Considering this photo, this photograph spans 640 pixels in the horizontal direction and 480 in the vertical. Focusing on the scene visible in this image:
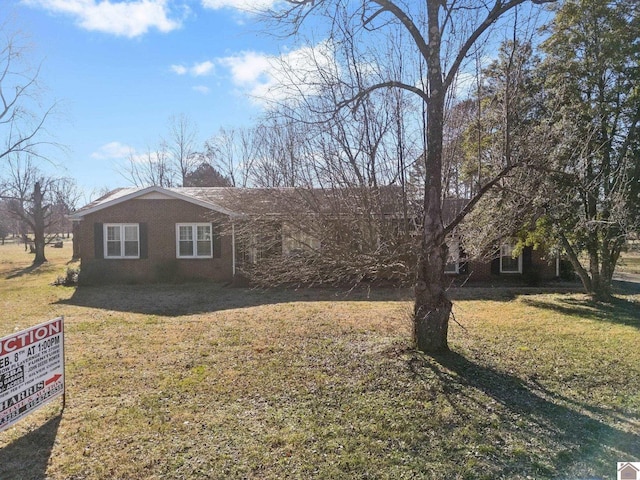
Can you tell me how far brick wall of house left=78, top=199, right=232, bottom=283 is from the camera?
16.4 metres

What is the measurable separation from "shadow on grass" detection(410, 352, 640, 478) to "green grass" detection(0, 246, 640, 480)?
0.02m

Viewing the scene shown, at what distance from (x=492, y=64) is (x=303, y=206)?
3.57 metres

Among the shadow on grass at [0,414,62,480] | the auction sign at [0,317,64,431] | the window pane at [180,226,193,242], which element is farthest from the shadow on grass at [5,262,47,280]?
the shadow on grass at [0,414,62,480]

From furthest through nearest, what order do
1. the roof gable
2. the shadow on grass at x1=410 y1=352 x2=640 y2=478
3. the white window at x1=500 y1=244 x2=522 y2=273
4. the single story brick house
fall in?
the white window at x1=500 y1=244 x2=522 y2=273, the single story brick house, the roof gable, the shadow on grass at x1=410 y1=352 x2=640 y2=478

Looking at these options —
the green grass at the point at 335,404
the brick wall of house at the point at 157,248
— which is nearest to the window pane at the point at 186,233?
the brick wall of house at the point at 157,248

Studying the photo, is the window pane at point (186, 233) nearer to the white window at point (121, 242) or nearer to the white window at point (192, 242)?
the white window at point (192, 242)

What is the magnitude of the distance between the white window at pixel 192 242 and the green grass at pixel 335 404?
24.7 feet

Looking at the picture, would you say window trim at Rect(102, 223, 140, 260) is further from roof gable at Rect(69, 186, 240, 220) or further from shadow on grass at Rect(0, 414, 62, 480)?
shadow on grass at Rect(0, 414, 62, 480)

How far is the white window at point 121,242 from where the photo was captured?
16625 millimetres

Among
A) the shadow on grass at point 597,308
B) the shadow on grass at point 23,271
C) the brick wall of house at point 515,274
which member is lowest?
the shadow on grass at point 597,308

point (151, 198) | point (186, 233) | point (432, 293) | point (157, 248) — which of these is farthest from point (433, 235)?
point (151, 198)

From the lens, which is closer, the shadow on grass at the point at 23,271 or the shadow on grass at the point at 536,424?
the shadow on grass at the point at 536,424

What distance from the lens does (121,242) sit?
1664 cm

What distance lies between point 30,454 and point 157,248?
1342 centimetres
